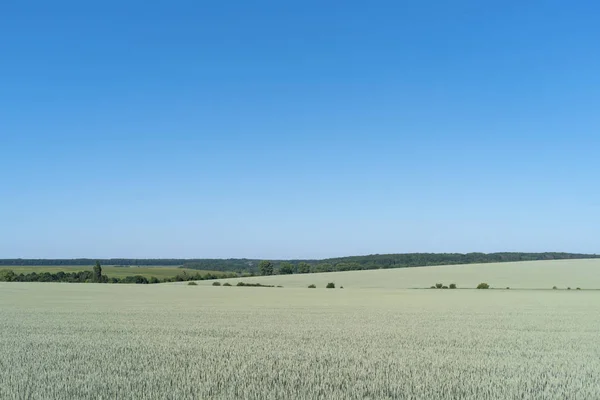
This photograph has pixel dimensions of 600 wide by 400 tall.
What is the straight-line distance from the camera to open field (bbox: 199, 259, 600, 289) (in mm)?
72812

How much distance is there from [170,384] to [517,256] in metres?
141

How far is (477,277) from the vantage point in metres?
80.4

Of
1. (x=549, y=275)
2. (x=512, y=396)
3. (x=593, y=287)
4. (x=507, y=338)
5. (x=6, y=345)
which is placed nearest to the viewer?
(x=512, y=396)

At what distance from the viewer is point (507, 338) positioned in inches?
756

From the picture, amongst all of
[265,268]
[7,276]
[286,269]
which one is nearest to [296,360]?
[7,276]

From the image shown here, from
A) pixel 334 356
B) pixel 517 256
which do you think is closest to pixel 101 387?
pixel 334 356

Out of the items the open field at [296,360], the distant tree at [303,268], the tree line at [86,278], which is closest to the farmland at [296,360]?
the open field at [296,360]

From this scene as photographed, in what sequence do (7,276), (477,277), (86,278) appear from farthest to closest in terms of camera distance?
(86,278) < (7,276) < (477,277)

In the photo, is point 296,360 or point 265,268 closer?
point 296,360

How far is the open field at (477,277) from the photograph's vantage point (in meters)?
72.8

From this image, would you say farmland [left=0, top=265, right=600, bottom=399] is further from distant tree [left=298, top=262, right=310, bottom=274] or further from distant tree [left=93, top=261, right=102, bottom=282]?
distant tree [left=298, top=262, right=310, bottom=274]

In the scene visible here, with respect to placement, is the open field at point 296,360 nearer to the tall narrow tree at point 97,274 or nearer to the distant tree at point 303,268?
the tall narrow tree at point 97,274

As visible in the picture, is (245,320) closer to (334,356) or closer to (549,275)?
(334,356)

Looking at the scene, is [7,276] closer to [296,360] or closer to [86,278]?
[86,278]
